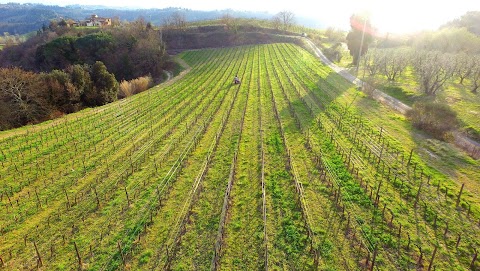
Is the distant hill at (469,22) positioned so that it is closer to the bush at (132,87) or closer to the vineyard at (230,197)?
the vineyard at (230,197)

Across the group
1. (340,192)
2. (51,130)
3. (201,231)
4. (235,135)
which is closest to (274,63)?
(235,135)

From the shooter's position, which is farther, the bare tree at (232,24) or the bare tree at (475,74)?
the bare tree at (232,24)

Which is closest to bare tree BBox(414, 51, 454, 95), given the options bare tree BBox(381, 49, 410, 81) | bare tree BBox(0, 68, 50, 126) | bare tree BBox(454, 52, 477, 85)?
bare tree BBox(454, 52, 477, 85)

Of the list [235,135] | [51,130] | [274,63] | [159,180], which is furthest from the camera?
[274,63]

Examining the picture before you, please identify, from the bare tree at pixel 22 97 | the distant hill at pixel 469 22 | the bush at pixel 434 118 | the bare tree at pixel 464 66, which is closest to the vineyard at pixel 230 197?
the bush at pixel 434 118

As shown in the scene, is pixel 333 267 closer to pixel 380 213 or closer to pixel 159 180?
pixel 380 213

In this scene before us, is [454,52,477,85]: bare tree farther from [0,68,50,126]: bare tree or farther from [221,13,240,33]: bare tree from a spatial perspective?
[221,13,240,33]: bare tree

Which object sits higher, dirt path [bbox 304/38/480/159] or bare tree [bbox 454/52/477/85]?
bare tree [bbox 454/52/477/85]
